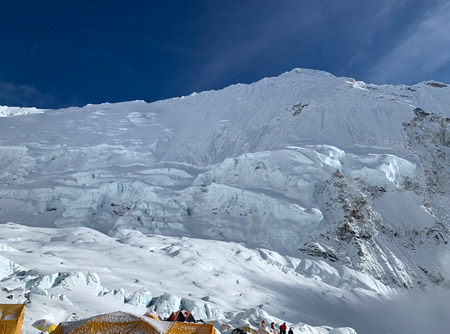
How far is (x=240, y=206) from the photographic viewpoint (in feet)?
159

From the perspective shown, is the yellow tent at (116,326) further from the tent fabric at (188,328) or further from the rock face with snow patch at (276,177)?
the rock face with snow patch at (276,177)

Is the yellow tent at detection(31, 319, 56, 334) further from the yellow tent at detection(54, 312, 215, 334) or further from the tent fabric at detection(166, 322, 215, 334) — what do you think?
the tent fabric at detection(166, 322, 215, 334)

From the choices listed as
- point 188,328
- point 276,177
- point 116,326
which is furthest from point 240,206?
point 116,326

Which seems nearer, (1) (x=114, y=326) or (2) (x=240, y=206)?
(1) (x=114, y=326)

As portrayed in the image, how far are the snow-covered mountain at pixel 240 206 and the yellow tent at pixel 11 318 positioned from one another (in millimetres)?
2247

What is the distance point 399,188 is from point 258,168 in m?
20.5

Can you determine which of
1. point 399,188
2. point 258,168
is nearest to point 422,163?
point 399,188

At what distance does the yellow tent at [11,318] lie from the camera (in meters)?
11.1

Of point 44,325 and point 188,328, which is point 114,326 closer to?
point 188,328

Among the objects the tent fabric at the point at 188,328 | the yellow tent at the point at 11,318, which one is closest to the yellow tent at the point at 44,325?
the yellow tent at the point at 11,318

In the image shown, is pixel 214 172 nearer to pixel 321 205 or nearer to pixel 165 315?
pixel 321 205

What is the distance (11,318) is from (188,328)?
553 centimetres

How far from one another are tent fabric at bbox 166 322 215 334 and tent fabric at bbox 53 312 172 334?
14.2 inches

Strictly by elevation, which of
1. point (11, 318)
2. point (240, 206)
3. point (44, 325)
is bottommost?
point (44, 325)
